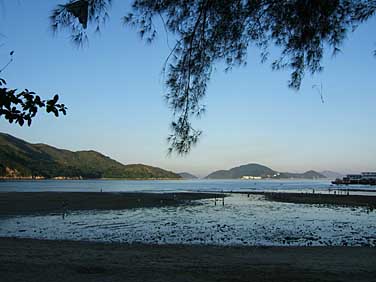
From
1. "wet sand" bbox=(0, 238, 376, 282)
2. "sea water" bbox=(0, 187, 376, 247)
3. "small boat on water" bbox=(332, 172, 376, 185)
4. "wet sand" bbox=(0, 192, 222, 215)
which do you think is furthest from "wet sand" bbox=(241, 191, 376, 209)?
"small boat on water" bbox=(332, 172, 376, 185)

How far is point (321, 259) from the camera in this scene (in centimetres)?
1198

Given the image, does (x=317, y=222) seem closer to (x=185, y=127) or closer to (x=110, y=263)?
(x=110, y=263)

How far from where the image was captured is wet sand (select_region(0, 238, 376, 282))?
833 centimetres

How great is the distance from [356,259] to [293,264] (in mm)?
2653

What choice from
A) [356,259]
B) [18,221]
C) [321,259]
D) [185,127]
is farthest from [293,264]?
[18,221]

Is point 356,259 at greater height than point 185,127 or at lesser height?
lesser

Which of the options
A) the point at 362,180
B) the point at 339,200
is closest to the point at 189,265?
the point at 339,200

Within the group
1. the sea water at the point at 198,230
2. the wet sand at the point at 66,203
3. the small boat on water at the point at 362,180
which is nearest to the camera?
the sea water at the point at 198,230

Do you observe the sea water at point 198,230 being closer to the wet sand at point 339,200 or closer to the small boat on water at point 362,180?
the wet sand at point 339,200

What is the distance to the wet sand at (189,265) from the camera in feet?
27.3

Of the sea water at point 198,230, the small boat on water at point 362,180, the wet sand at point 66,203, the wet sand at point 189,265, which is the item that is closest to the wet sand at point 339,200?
the wet sand at point 66,203

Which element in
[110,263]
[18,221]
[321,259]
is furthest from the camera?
[18,221]

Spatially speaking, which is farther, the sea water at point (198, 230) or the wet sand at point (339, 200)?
the wet sand at point (339, 200)

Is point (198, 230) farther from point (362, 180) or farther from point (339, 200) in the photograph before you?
point (362, 180)
